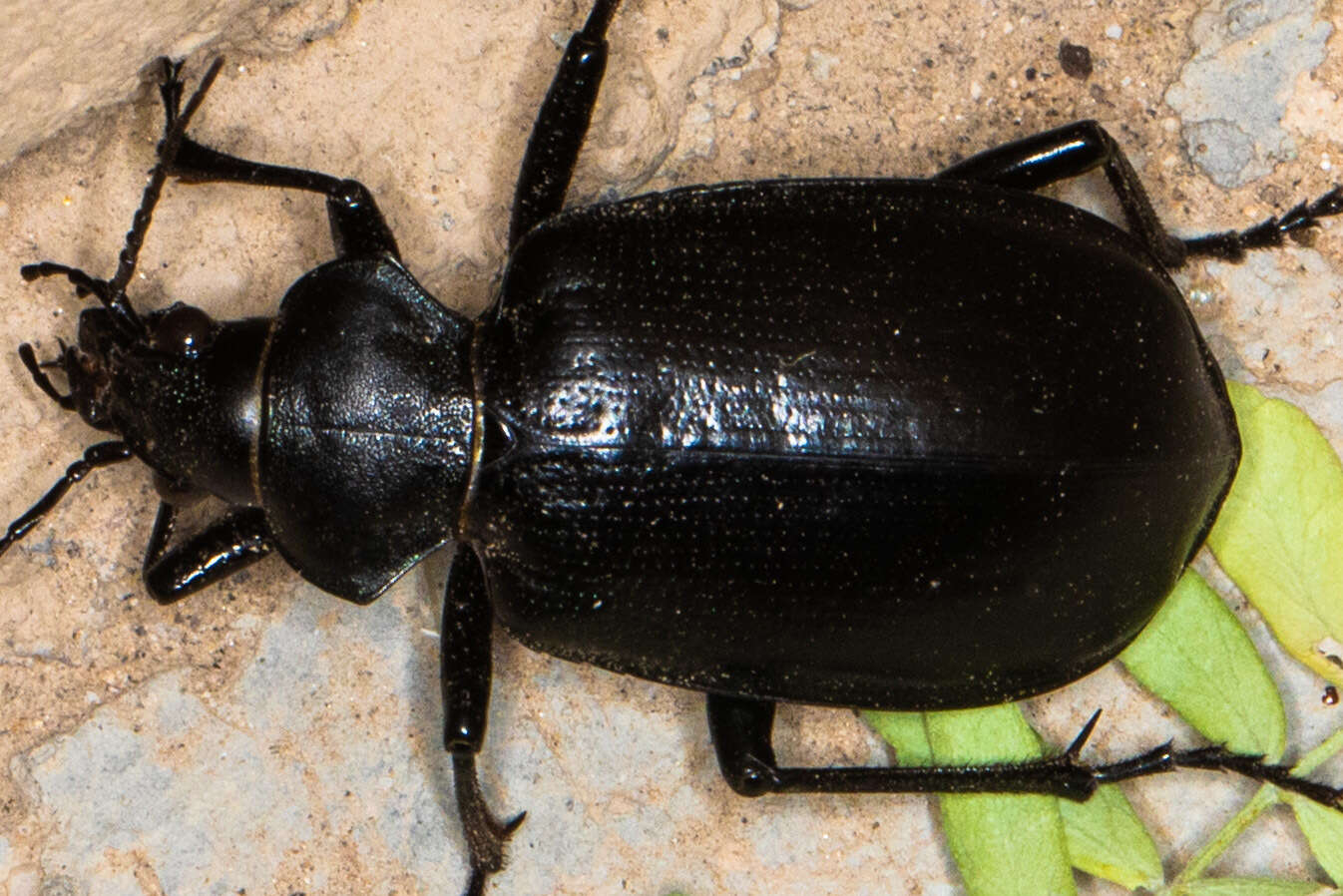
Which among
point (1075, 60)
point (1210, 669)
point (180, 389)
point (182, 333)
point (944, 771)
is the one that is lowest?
point (944, 771)

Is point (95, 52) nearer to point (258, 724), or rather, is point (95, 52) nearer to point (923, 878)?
point (258, 724)

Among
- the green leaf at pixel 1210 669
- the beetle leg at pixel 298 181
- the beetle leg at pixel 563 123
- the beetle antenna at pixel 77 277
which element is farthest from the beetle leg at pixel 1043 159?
the beetle antenna at pixel 77 277

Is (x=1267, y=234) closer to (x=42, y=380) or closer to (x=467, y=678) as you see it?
(x=467, y=678)

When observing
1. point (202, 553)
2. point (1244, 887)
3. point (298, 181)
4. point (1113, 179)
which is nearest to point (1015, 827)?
point (1244, 887)

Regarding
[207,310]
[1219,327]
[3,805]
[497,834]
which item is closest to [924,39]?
[1219,327]

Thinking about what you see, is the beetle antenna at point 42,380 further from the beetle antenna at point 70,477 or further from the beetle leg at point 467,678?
the beetle leg at point 467,678

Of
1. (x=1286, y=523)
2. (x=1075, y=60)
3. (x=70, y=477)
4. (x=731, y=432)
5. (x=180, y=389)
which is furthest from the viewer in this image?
(x=1075, y=60)
